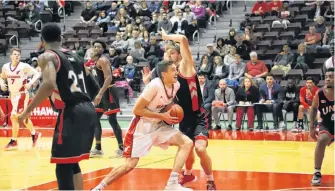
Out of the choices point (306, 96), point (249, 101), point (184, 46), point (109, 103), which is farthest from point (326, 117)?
point (249, 101)

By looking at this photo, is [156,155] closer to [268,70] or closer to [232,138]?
[232,138]

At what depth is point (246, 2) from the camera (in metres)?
21.0

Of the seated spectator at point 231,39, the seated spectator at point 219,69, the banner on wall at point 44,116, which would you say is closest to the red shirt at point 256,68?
the seated spectator at point 219,69

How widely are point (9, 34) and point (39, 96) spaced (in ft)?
56.2

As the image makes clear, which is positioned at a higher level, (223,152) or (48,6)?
(48,6)

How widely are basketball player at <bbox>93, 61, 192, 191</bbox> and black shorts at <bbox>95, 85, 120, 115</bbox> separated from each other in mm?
3475

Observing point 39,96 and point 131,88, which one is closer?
point 39,96

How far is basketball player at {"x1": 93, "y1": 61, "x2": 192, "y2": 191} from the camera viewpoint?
6.75 meters

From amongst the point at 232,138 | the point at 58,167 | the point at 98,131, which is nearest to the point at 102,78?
the point at 98,131

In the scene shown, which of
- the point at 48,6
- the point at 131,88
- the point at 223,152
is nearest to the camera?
the point at 223,152

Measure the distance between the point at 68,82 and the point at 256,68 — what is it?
1095 centimetres

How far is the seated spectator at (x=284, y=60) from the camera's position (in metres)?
16.0

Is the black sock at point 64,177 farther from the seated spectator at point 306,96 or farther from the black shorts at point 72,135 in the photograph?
the seated spectator at point 306,96

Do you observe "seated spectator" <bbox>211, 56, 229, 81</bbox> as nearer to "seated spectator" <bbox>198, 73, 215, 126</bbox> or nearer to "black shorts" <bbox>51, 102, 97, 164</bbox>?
"seated spectator" <bbox>198, 73, 215, 126</bbox>
